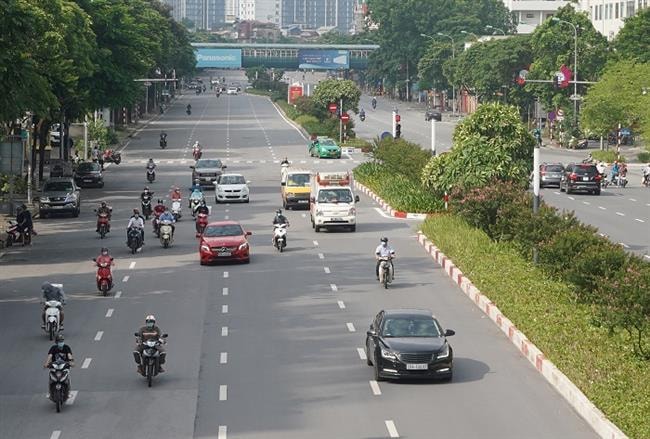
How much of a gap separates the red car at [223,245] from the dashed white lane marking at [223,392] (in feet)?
56.5

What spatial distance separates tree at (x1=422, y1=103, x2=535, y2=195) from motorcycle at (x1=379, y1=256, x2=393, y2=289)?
12283mm

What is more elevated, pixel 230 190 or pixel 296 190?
pixel 296 190

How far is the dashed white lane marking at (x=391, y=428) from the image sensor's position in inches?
937

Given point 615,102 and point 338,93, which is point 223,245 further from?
point 338,93

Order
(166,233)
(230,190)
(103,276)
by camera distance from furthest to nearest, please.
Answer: (230,190)
(166,233)
(103,276)

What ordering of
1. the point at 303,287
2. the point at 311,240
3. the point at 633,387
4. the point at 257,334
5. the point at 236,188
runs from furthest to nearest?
the point at 236,188 → the point at 311,240 → the point at 303,287 → the point at 257,334 → the point at 633,387

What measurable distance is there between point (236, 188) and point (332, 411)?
42.0m

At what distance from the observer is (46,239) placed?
54.1m

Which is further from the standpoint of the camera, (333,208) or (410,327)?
(333,208)

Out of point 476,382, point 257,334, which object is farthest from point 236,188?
point 476,382

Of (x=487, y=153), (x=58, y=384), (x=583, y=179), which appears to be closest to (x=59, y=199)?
(x=487, y=153)

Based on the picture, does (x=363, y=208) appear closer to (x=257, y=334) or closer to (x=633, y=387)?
(x=257, y=334)

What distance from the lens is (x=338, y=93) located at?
123375mm

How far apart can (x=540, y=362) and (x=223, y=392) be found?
6136 mm
